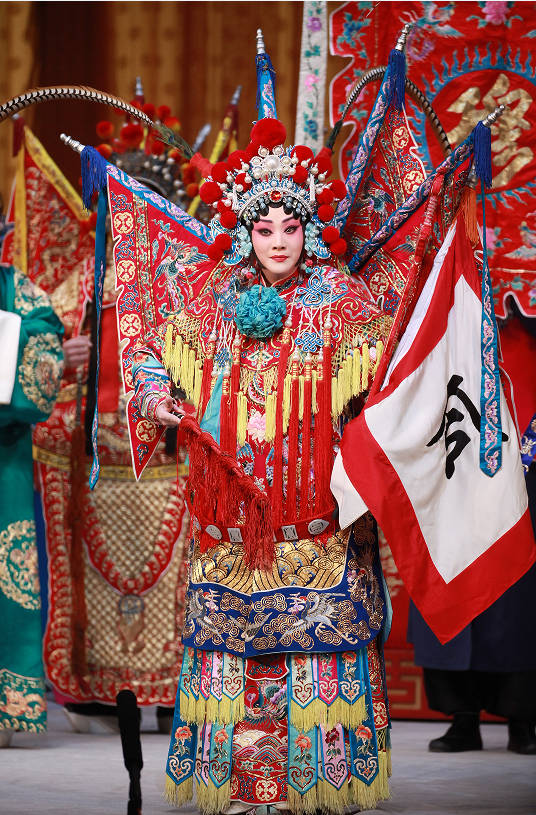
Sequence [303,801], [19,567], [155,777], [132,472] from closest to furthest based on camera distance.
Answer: [303,801] < [155,777] < [19,567] < [132,472]

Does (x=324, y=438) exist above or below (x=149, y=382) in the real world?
below

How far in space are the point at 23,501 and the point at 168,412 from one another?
148 centimetres

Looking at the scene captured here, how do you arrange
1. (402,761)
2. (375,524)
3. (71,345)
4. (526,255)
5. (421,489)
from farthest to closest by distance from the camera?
(71,345) → (526,255) → (402,761) → (375,524) → (421,489)

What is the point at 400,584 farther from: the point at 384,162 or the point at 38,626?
the point at 384,162

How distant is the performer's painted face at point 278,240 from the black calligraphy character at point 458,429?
0.53 meters

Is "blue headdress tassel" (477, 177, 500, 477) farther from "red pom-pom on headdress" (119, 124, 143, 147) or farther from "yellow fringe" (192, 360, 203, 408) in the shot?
"red pom-pom on headdress" (119, 124, 143, 147)

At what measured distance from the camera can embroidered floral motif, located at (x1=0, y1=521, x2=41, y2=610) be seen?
4.04 m

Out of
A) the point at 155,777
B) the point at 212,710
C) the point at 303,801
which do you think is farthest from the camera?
the point at 155,777

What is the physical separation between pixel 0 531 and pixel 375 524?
1712 mm

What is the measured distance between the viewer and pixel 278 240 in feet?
9.46

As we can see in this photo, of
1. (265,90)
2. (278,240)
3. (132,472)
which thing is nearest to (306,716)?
(278,240)

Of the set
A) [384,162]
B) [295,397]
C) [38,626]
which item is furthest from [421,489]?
[38,626]

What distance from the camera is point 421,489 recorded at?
2.75 m

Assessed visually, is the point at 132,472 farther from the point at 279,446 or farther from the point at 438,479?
the point at 438,479
